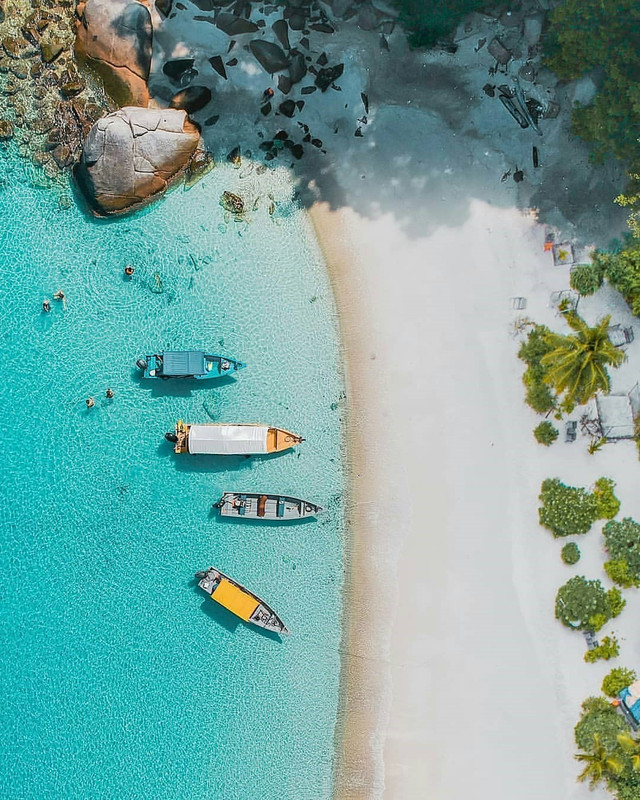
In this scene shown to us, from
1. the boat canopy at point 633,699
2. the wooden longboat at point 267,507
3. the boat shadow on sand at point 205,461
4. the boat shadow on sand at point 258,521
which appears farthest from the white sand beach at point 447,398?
the boat shadow on sand at point 205,461

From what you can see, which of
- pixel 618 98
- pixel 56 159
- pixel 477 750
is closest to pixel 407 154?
pixel 618 98

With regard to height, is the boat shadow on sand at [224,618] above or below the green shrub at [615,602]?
below

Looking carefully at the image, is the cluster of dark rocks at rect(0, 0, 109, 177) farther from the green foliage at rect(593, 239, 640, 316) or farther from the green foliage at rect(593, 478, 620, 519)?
the green foliage at rect(593, 478, 620, 519)

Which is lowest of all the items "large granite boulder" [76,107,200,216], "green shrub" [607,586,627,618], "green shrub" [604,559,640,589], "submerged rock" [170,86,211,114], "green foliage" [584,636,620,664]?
"green foliage" [584,636,620,664]

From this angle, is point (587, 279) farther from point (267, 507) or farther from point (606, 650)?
point (267, 507)

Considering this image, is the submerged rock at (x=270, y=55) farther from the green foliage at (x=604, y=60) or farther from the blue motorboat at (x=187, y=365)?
the blue motorboat at (x=187, y=365)

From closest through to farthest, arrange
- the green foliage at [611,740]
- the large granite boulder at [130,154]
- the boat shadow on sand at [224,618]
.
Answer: the green foliage at [611,740]
the boat shadow on sand at [224,618]
the large granite boulder at [130,154]

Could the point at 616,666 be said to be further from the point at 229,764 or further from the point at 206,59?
the point at 206,59

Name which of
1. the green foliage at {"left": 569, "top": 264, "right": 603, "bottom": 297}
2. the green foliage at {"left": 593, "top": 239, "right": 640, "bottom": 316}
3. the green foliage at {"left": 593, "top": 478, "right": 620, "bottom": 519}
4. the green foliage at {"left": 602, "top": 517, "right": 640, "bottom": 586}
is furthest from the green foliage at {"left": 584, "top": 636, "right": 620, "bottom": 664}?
the green foliage at {"left": 569, "top": 264, "right": 603, "bottom": 297}
